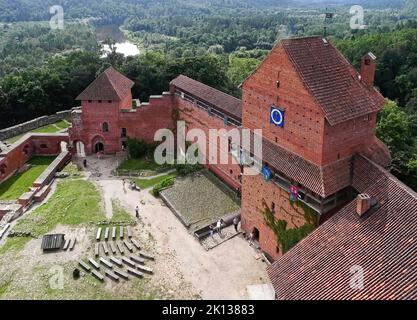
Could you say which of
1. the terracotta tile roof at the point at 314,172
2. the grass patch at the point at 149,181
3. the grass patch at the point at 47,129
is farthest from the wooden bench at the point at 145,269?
the grass patch at the point at 47,129

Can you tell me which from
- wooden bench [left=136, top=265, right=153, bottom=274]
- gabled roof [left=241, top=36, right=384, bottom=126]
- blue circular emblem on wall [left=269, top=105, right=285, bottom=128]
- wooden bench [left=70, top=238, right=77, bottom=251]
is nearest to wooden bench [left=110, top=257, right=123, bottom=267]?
wooden bench [left=136, top=265, right=153, bottom=274]

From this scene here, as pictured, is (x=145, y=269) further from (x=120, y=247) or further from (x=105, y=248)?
(x=105, y=248)

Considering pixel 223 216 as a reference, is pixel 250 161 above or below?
above

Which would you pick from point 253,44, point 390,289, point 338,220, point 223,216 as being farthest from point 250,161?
point 253,44

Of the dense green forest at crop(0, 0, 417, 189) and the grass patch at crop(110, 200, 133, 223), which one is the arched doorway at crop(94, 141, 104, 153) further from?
the dense green forest at crop(0, 0, 417, 189)

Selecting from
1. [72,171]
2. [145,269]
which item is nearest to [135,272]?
[145,269]
